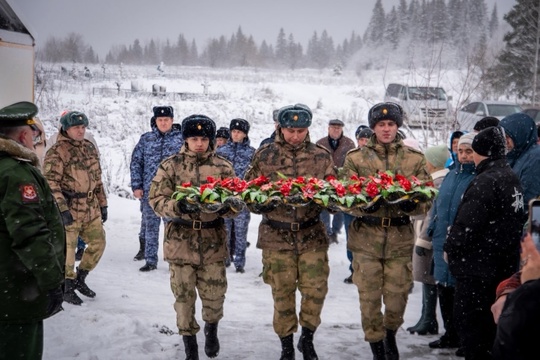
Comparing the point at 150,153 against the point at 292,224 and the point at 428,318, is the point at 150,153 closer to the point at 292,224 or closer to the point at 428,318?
the point at 292,224

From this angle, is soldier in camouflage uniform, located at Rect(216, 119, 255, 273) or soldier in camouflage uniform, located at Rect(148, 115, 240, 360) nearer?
soldier in camouflage uniform, located at Rect(148, 115, 240, 360)

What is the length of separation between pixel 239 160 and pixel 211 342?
378 cm

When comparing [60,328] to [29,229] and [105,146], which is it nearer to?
[29,229]

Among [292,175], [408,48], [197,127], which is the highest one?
[408,48]

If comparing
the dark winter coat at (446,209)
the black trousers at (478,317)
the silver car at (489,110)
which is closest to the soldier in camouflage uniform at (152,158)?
the dark winter coat at (446,209)

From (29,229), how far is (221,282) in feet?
Result: 7.05

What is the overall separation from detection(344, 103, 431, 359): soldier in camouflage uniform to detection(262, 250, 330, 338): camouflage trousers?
1.17ft

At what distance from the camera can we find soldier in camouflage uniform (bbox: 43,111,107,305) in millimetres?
5848

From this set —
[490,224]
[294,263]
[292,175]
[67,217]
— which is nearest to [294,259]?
[294,263]

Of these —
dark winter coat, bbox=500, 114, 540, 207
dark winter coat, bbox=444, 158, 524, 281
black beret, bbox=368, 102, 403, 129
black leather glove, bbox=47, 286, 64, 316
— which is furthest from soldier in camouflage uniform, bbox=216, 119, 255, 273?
black leather glove, bbox=47, 286, 64, 316

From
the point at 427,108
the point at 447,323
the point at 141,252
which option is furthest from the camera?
the point at 427,108

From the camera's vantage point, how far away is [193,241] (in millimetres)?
4590

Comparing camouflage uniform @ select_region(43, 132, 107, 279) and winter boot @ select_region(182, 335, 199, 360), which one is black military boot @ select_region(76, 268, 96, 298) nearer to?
camouflage uniform @ select_region(43, 132, 107, 279)

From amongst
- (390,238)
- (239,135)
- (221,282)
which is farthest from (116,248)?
(390,238)
